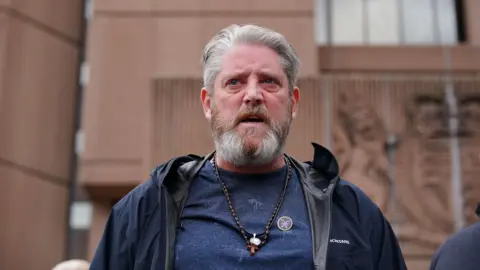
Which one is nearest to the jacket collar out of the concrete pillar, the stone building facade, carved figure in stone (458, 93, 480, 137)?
the stone building facade

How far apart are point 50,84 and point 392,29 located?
385cm

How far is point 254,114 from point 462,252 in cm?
110

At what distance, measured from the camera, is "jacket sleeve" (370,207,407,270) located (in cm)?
225

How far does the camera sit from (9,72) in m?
7.07

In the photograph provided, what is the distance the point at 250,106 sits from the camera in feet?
7.43

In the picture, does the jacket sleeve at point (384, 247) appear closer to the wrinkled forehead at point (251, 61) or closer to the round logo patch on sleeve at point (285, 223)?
the round logo patch on sleeve at point (285, 223)

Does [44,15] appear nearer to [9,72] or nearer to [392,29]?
[9,72]

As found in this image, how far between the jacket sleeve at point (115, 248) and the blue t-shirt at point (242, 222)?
16 centimetres

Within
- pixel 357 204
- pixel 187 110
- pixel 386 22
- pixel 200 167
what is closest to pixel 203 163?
pixel 200 167

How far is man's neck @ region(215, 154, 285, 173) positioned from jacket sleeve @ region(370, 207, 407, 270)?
1.21 feet

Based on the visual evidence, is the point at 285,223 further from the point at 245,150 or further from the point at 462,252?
the point at 462,252

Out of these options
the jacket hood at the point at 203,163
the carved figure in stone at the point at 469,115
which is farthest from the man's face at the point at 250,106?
the carved figure in stone at the point at 469,115

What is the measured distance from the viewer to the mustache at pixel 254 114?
227 cm

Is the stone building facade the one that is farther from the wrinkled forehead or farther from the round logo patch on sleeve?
the round logo patch on sleeve
